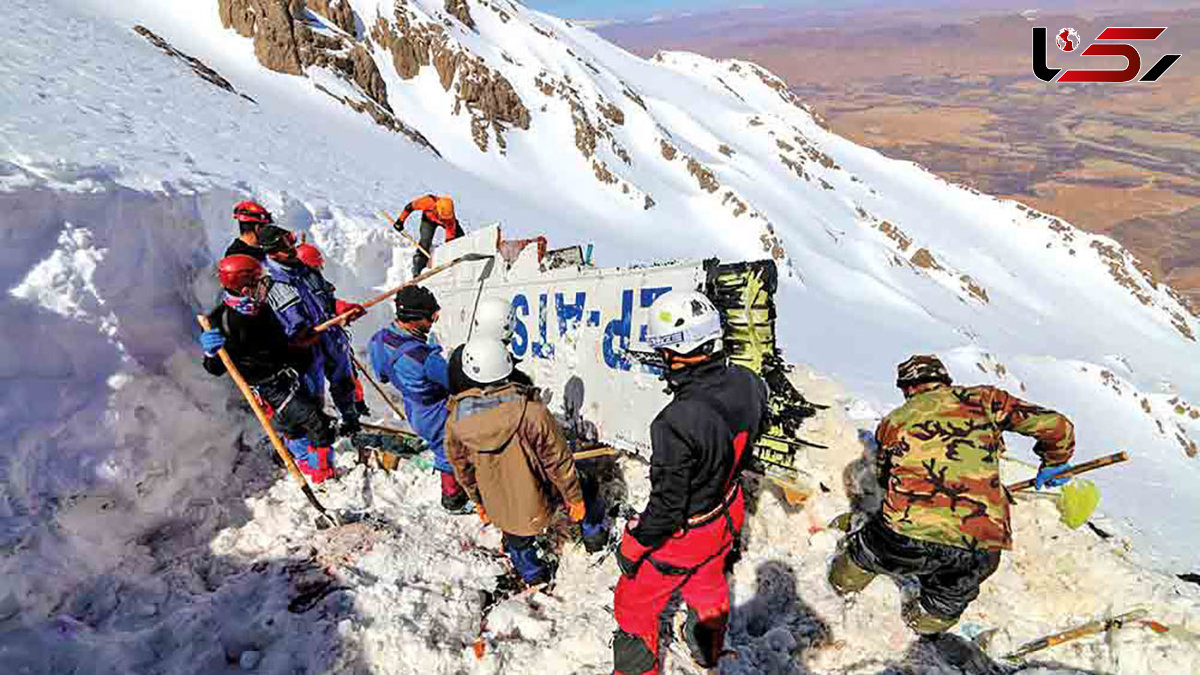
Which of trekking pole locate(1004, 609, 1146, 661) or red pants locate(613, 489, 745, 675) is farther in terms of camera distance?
trekking pole locate(1004, 609, 1146, 661)

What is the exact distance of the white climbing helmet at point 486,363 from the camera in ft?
12.3

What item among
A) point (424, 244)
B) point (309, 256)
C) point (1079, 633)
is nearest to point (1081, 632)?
point (1079, 633)

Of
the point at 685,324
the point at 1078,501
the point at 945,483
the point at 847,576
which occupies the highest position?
the point at 685,324

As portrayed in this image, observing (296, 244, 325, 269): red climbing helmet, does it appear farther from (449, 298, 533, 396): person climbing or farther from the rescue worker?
(449, 298, 533, 396): person climbing

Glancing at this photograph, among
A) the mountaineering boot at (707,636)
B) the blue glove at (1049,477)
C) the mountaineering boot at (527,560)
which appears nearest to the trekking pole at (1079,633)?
the blue glove at (1049,477)

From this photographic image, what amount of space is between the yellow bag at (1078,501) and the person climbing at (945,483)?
0.80m

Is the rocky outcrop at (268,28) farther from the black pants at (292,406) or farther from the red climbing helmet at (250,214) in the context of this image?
the black pants at (292,406)

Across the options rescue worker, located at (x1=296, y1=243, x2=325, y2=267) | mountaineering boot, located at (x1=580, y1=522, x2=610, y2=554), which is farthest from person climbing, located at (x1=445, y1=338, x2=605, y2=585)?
rescue worker, located at (x1=296, y1=243, x2=325, y2=267)

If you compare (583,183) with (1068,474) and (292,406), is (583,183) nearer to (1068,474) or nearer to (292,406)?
(292,406)

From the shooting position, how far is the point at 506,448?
386 centimetres

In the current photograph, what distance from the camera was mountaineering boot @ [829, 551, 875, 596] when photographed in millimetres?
4406

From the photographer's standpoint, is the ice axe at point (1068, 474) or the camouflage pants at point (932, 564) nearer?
the camouflage pants at point (932, 564)

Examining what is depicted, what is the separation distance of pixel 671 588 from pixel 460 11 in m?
45.7

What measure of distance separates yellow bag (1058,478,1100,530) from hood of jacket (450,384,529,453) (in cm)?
443
